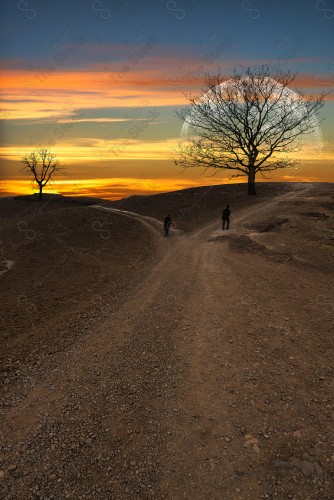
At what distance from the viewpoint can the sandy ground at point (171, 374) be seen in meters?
7.43

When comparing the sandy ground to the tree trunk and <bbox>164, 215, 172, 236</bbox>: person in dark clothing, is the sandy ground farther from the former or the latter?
the tree trunk

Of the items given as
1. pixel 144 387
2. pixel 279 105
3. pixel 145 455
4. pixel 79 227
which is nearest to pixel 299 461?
pixel 145 455

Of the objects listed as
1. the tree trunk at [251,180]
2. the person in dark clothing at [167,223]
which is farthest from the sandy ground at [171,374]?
the tree trunk at [251,180]

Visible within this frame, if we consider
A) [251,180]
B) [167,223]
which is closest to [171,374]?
[167,223]

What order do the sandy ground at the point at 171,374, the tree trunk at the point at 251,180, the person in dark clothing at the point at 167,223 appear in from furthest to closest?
the tree trunk at the point at 251,180 < the person in dark clothing at the point at 167,223 < the sandy ground at the point at 171,374

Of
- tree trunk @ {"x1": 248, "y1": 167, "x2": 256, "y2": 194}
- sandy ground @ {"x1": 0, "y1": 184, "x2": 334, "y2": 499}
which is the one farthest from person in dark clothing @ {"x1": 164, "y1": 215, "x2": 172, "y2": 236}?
tree trunk @ {"x1": 248, "y1": 167, "x2": 256, "y2": 194}

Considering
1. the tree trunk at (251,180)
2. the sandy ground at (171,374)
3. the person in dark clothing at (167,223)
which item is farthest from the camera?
A: the tree trunk at (251,180)

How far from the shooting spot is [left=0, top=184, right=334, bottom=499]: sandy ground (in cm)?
743

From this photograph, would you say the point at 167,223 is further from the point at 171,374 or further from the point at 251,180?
the point at 171,374

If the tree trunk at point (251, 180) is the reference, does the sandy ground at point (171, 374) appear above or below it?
below

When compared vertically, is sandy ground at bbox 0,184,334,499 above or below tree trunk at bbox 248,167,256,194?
below

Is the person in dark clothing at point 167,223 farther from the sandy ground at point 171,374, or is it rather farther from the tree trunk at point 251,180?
the tree trunk at point 251,180

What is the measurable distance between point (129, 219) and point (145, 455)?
27.8 m

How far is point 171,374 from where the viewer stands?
1041 cm
